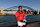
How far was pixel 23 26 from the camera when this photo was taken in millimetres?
4902

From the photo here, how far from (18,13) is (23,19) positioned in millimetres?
422

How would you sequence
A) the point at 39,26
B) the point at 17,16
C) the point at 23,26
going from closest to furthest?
1. the point at 17,16
2. the point at 23,26
3. the point at 39,26

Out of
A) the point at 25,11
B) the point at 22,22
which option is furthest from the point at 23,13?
the point at 22,22

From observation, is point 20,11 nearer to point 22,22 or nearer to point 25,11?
point 25,11

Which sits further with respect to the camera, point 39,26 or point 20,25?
point 39,26

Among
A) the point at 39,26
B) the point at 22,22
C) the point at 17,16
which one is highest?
the point at 17,16

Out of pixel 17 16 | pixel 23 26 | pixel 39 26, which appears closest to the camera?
pixel 17 16

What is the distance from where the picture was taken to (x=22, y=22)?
4.72 m

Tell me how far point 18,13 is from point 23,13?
288mm

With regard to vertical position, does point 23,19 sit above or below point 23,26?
above

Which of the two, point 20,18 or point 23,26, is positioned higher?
point 20,18

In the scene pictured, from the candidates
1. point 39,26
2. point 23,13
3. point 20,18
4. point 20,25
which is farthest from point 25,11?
point 39,26

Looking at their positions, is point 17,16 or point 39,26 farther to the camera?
point 39,26

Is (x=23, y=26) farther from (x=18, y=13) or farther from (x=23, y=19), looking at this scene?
(x=18, y=13)
